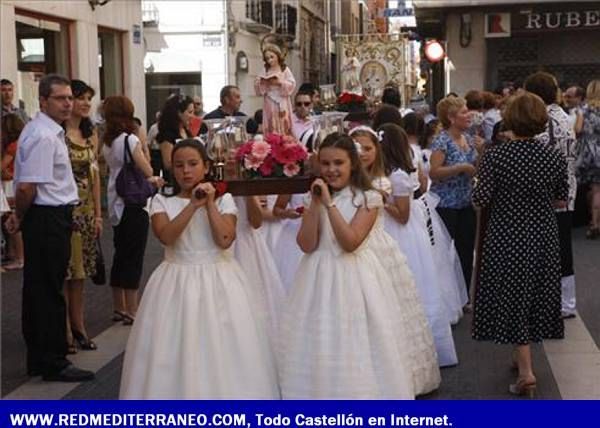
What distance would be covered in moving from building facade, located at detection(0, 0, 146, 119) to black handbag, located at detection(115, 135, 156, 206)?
6764mm

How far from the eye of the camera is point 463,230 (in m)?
8.44

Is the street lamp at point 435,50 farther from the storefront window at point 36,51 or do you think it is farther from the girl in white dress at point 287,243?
the girl in white dress at point 287,243

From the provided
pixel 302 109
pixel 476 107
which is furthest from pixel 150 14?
pixel 302 109

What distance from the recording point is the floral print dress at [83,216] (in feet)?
22.8

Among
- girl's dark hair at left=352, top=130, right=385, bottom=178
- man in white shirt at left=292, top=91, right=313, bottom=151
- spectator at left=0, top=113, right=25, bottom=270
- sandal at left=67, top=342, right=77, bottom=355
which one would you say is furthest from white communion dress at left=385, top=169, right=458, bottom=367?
spectator at left=0, top=113, right=25, bottom=270

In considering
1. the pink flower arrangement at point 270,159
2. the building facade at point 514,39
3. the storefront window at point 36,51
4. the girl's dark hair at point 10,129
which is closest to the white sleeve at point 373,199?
the pink flower arrangement at point 270,159

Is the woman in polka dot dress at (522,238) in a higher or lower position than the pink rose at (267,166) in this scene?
lower

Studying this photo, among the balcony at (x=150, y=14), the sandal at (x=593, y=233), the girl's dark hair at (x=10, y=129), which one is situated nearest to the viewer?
the girl's dark hair at (x=10, y=129)

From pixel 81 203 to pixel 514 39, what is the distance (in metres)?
14.1

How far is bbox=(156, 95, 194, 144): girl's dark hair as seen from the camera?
823 cm

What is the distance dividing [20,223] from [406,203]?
2506 millimetres

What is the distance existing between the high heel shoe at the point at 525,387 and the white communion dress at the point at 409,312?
19.5 inches

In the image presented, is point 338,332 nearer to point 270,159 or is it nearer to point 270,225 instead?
point 270,159

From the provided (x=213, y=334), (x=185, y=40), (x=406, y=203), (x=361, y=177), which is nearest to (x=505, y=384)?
(x=406, y=203)
